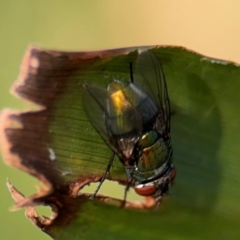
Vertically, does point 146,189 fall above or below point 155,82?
below

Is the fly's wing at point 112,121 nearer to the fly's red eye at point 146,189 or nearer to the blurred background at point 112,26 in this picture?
the fly's red eye at point 146,189

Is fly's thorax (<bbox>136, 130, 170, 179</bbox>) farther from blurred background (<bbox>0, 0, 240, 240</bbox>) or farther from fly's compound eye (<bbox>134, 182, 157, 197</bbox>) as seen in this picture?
blurred background (<bbox>0, 0, 240, 240</bbox>)

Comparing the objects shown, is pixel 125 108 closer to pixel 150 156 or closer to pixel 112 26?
pixel 150 156

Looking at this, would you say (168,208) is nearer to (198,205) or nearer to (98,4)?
(198,205)

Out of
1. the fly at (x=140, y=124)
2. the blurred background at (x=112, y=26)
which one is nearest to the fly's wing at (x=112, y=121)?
the fly at (x=140, y=124)

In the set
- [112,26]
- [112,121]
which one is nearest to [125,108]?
[112,121]

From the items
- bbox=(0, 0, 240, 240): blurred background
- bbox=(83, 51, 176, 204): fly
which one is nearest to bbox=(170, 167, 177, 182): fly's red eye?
bbox=(83, 51, 176, 204): fly

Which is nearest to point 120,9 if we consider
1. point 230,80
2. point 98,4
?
point 98,4
